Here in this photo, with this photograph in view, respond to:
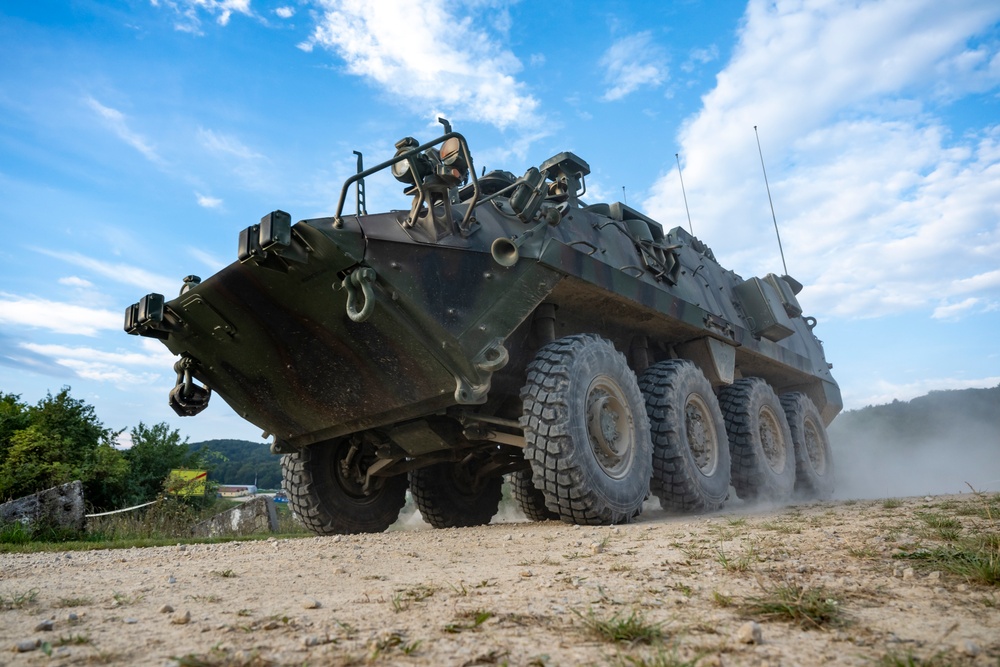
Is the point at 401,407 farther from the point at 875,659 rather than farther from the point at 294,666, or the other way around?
the point at 875,659

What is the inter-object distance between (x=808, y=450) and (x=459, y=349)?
7196 millimetres

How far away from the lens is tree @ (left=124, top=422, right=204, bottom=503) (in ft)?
37.7

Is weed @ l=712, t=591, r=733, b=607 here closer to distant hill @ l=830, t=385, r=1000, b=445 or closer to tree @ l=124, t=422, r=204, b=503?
tree @ l=124, t=422, r=204, b=503

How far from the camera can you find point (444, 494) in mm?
7133

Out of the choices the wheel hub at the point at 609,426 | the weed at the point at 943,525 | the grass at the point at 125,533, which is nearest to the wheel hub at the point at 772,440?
the wheel hub at the point at 609,426

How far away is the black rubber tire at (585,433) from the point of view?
4.68m

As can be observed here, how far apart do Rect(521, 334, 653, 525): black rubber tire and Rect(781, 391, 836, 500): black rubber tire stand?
4637 millimetres

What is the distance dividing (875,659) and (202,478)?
39.7 feet

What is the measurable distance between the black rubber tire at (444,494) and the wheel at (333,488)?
1.98 feet

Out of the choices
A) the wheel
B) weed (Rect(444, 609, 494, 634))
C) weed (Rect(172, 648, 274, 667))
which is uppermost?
the wheel

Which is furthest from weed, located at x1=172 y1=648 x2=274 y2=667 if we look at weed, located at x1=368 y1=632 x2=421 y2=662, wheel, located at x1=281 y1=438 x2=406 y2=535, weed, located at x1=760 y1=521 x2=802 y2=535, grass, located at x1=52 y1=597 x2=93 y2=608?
wheel, located at x1=281 y1=438 x2=406 y2=535

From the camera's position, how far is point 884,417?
17719 millimetres

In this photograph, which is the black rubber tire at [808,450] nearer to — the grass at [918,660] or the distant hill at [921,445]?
the distant hill at [921,445]

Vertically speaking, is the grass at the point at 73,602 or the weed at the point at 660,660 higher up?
the grass at the point at 73,602
